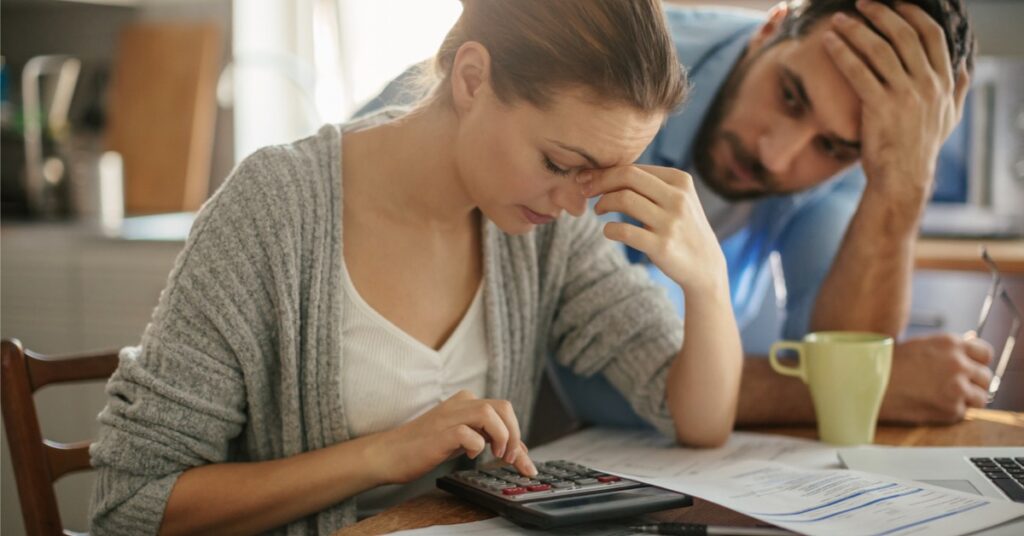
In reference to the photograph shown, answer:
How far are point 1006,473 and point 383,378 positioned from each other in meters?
0.65

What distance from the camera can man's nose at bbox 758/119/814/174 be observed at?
1.42 meters

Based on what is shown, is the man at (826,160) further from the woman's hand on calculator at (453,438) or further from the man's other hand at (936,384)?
the woman's hand on calculator at (453,438)

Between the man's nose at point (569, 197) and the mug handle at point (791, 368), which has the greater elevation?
Answer: the man's nose at point (569, 197)

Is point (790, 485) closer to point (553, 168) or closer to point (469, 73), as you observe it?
point (553, 168)

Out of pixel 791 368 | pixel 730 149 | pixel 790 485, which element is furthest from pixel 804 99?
pixel 790 485

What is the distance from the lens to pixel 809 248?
1.64 meters

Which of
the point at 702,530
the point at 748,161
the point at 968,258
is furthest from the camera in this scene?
the point at 968,258

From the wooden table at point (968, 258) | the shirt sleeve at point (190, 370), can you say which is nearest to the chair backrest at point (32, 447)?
the shirt sleeve at point (190, 370)

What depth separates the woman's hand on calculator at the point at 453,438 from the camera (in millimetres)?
925

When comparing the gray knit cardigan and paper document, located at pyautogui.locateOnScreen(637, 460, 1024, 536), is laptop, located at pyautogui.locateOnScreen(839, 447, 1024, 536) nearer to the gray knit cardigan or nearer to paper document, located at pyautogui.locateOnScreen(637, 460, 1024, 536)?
paper document, located at pyautogui.locateOnScreen(637, 460, 1024, 536)

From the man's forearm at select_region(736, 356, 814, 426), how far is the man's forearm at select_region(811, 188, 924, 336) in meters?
0.22

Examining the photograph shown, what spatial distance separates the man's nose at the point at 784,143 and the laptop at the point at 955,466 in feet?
1.57

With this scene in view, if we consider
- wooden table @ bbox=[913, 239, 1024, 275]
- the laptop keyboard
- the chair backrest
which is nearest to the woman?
the chair backrest

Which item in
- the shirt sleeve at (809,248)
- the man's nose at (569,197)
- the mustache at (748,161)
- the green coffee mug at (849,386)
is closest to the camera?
the man's nose at (569,197)
